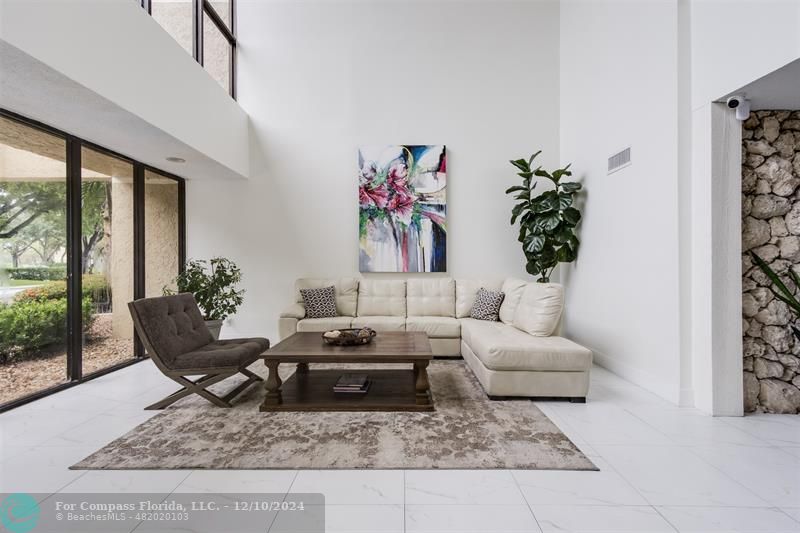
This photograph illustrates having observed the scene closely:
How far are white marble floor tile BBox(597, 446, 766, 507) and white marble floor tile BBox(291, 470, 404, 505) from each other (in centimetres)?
122

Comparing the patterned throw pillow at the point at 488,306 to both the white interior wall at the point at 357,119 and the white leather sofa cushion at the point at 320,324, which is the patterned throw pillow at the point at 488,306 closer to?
the white interior wall at the point at 357,119

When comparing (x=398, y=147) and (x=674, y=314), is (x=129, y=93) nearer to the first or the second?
(x=398, y=147)

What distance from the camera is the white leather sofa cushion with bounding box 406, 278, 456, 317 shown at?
492 centimetres

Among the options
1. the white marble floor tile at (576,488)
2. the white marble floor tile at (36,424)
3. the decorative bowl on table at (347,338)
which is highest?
the decorative bowl on table at (347,338)

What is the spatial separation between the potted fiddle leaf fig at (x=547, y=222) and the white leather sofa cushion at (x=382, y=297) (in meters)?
1.73

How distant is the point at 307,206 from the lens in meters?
5.35

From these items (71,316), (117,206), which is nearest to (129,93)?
(117,206)

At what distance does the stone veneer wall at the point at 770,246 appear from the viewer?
2.78 metres

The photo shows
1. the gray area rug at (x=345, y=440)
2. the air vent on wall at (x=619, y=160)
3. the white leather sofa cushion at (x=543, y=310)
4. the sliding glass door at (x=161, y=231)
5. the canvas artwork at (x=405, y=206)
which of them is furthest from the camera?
the canvas artwork at (x=405, y=206)

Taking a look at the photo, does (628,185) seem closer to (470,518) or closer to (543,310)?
(543,310)

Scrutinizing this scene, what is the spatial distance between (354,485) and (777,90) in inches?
145

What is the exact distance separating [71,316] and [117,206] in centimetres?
132

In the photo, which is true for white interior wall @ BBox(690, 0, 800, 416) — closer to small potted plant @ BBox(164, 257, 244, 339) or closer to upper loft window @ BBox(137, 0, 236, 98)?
upper loft window @ BBox(137, 0, 236, 98)

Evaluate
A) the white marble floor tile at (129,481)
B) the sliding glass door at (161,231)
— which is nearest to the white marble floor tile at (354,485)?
the white marble floor tile at (129,481)
